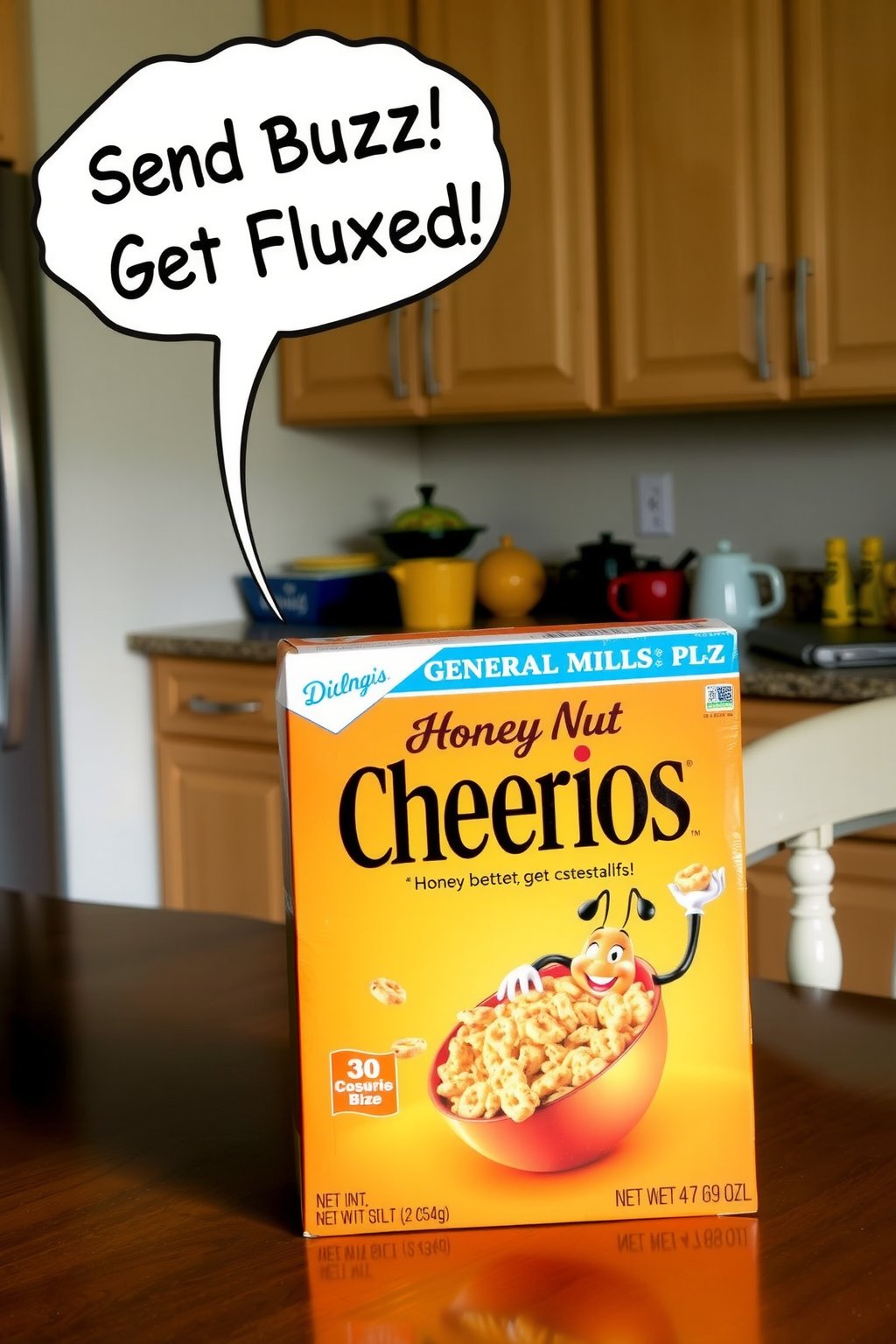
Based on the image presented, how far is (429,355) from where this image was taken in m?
2.82

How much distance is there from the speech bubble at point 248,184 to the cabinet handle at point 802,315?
6.43ft

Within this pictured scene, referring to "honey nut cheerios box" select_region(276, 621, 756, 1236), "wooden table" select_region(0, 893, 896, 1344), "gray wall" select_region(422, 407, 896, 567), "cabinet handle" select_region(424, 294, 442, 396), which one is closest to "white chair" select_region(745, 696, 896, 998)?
"wooden table" select_region(0, 893, 896, 1344)

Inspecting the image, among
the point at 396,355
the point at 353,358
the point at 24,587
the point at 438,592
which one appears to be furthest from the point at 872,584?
the point at 24,587

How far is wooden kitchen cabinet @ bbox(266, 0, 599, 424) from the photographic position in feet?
8.57

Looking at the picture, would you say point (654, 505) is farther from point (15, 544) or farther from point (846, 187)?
point (15, 544)

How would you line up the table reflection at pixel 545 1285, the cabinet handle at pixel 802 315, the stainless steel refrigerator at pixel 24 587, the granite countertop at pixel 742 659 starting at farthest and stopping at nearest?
the cabinet handle at pixel 802 315
the stainless steel refrigerator at pixel 24 587
the granite countertop at pixel 742 659
the table reflection at pixel 545 1285

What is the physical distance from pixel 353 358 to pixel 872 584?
1120 millimetres

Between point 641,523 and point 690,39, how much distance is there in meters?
0.96

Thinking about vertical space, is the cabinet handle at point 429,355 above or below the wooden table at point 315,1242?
above

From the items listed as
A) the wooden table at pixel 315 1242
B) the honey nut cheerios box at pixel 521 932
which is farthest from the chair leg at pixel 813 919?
the honey nut cheerios box at pixel 521 932

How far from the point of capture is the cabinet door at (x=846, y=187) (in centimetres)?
229

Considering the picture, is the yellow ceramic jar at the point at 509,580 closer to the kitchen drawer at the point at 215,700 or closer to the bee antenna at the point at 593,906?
the kitchen drawer at the point at 215,700

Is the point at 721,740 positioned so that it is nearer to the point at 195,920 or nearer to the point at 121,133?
the point at 121,133

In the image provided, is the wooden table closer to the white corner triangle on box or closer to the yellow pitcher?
the white corner triangle on box
